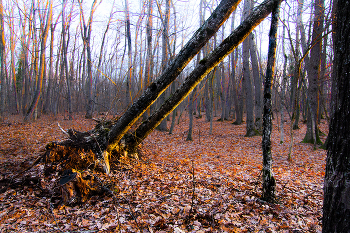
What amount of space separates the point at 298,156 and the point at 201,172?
4.25m

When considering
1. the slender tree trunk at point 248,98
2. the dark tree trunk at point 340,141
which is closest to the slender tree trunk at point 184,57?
the dark tree trunk at point 340,141

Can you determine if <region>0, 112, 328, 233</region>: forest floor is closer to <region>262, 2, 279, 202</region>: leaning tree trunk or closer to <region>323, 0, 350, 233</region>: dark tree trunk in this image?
<region>262, 2, 279, 202</region>: leaning tree trunk

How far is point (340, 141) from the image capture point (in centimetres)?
154

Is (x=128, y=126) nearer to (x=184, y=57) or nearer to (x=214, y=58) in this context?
(x=184, y=57)

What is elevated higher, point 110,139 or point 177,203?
point 110,139

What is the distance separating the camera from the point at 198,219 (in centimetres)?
286

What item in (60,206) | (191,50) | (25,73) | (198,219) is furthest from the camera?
(25,73)

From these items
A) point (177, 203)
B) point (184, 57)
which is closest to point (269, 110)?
point (184, 57)

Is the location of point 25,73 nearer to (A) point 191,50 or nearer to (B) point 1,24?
(B) point 1,24

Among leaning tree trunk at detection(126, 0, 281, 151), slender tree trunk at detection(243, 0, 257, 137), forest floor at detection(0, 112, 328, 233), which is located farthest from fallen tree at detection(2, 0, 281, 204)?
slender tree trunk at detection(243, 0, 257, 137)

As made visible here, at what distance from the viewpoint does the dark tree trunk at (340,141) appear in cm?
151

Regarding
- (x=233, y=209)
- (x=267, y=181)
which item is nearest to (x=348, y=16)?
(x=267, y=181)

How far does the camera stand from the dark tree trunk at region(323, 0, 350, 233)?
151cm

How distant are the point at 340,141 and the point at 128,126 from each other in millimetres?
3914
